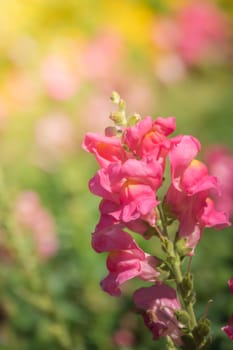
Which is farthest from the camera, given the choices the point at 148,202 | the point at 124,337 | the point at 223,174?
the point at 223,174

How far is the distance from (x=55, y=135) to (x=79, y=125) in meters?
0.37

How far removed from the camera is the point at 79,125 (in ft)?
15.2

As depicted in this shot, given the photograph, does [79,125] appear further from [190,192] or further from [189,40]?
[190,192]

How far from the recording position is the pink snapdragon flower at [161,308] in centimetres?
132

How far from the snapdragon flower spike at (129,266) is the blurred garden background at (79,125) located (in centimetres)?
17

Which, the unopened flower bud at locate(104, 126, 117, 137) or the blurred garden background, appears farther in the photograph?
the blurred garden background

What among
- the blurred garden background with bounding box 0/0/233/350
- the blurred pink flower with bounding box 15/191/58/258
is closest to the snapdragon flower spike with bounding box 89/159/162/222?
the blurred garden background with bounding box 0/0/233/350

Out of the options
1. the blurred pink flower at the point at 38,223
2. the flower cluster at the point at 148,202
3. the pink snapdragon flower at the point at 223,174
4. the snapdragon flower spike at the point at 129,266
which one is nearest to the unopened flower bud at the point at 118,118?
the flower cluster at the point at 148,202

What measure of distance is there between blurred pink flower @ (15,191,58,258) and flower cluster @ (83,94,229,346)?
1593mm

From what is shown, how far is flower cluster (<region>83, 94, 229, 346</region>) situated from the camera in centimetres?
126

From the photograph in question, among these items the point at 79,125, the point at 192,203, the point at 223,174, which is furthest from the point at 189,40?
the point at 192,203

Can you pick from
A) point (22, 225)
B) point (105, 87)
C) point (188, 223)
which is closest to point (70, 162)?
point (105, 87)

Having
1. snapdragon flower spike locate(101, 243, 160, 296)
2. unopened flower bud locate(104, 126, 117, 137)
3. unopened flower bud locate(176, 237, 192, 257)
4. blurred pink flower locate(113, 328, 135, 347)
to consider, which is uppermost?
unopened flower bud locate(104, 126, 117, 137)

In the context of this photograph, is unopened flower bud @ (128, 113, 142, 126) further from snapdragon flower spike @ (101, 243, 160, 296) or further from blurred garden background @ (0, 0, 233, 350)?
blurred garden background @ (0, 0, 233, 350)
